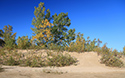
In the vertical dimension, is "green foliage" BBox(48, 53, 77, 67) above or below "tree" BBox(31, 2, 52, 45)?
below

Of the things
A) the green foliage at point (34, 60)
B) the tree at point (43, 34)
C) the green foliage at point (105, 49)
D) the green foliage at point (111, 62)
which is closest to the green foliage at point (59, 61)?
the green foliage at point (34, 60)

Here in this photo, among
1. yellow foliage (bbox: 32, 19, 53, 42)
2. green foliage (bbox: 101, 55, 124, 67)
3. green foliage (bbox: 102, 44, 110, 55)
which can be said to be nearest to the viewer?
green foliage (bbox: 101, 55, 124, 67)

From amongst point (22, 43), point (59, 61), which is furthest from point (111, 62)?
point (22, 43)

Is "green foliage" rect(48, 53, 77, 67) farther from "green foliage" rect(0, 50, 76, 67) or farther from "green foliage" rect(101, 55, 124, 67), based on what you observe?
"green foliage" rect(101, 55, 124, 67)

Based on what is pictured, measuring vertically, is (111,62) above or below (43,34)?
below

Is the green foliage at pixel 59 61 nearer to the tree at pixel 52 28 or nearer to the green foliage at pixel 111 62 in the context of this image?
the green foliage at pixel 111 62

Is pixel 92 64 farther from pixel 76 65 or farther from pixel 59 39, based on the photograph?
pixel 59 39

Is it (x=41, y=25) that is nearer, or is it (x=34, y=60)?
(x=34, y=60)

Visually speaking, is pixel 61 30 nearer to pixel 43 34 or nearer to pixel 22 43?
pixel 43 34

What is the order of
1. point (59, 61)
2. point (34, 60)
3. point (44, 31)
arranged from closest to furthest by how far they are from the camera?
Result: point (34, 60) < point (59, 61) < point (44, 31)

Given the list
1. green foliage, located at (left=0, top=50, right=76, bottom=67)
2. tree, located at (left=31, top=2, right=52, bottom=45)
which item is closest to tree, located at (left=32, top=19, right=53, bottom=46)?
tree, located at (left=31, top=2, right=52, bottom=45)

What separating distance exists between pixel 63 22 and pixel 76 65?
57.5ft

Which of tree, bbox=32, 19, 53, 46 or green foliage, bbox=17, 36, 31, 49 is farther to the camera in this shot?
tree, bbox=32, 19, 53, 46

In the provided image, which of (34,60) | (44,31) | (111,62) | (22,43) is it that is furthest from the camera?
(44,31)
